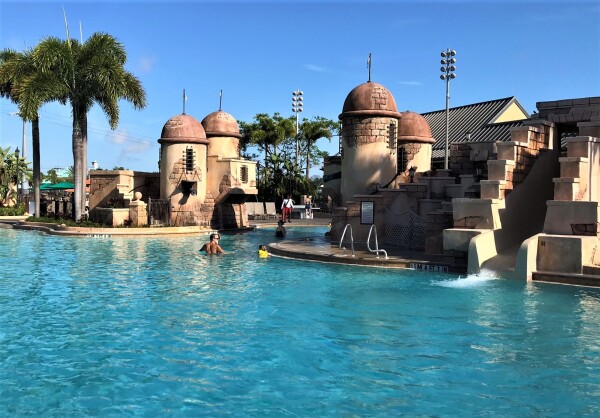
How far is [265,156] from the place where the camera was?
54219mm

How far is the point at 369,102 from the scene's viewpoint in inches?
910

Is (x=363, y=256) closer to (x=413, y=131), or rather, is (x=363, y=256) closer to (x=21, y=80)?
(x=413, y=131)

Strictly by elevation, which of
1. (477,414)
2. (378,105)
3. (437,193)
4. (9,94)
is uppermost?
(9,94)

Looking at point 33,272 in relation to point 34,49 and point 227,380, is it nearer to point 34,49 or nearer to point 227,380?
point 227,380

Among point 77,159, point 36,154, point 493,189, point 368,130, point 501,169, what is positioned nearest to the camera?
point 493,189

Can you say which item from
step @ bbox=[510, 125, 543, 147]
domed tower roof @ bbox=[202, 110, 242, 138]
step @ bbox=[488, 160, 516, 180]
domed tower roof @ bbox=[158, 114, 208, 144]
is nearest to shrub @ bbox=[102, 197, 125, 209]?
domed tower roof @ bbox=[158, 114, 208, 144]

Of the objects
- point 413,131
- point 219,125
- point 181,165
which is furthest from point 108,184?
point 413,131

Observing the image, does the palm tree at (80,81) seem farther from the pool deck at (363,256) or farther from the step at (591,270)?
the step at (591,270)

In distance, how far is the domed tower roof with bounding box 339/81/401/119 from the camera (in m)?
23.2

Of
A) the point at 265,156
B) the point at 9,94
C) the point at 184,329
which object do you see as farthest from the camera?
the point at 265,156

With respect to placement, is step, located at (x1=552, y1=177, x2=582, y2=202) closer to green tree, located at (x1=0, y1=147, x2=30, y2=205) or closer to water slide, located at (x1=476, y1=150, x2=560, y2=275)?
water slide, located at (x1=476, y1=150, x2=560, y2=275)

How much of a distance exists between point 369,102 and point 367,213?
4.97m

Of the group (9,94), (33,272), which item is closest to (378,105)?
(33,272)

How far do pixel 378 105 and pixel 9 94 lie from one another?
87.9ft
